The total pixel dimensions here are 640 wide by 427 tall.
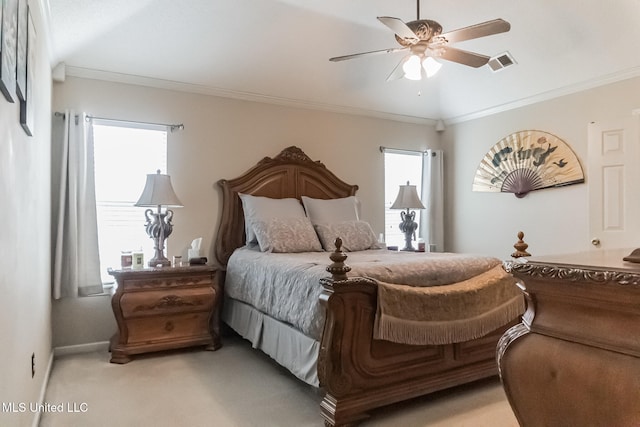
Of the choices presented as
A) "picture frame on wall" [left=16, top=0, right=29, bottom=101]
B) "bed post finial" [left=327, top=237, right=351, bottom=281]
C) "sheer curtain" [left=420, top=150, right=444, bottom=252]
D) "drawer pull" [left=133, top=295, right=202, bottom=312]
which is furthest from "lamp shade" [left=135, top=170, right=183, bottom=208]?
"sheer curtain" [left=420, top=150, right=444, bottom=252]

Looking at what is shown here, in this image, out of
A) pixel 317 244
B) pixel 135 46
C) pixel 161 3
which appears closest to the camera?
pixel 161 3

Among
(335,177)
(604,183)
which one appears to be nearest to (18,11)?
(335,177)

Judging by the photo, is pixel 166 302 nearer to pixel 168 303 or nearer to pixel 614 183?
pixel 168 303

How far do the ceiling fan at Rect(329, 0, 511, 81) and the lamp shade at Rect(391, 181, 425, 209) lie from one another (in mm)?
1916

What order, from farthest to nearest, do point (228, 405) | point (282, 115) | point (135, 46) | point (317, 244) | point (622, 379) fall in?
point (282, 115), point (317, 244), point (135, 46), point (228, 405), point (622, 379)

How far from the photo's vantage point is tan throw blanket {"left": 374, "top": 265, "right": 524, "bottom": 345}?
8.05 ft

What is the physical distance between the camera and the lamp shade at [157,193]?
373 cm

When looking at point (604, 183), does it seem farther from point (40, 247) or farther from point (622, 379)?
point (40, 247)

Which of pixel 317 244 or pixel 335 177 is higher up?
pixel 335 177

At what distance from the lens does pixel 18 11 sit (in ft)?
5.55

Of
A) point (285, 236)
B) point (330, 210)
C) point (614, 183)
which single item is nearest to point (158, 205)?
point (285, 236)

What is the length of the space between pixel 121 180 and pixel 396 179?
10.4 feet

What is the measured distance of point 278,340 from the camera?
9.93ft

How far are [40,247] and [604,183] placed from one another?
447cm
